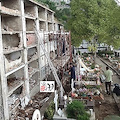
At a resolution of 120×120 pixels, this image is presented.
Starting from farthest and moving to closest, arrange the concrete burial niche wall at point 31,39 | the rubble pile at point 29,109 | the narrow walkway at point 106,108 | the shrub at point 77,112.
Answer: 1. the concrete burial niche wall at point 31,39
2. the narrow walkway at point 106,108
3. the rubble pile at point 29,109
4. the shrub at point 77,112

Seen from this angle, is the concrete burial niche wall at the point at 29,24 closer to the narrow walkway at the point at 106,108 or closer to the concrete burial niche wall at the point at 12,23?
the concrete burial niche wall at the point at 12,23

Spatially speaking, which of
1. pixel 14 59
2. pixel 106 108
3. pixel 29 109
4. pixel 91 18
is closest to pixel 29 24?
pixel 14 59

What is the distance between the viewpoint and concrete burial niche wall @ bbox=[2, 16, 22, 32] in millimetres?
11646

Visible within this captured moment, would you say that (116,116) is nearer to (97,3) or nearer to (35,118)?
(35,118)

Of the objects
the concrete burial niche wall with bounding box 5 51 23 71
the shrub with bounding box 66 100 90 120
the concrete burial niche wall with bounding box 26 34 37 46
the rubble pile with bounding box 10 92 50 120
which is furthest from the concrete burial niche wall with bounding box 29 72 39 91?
the shrub with bounding box 66 100 90 120

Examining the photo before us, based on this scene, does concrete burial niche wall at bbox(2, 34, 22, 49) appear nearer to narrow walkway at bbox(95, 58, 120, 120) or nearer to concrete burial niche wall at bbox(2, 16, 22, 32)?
concrete burial niche wall at bbox(2, 16, 22, 32)

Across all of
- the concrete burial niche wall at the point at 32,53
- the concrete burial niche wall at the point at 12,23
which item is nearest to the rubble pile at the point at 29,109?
the concrete burial niche wall at the point at 32,53

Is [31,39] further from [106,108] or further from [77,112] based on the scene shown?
[106,108]

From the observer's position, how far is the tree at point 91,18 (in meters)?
24.3

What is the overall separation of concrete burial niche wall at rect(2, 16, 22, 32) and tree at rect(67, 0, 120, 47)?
14.3 meters

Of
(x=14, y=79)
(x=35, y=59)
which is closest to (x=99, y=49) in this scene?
(x=35, y=59)

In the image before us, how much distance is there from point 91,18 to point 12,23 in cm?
1479

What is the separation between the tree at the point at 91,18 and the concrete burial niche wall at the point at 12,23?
1434 centimetres

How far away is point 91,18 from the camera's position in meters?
24.4
